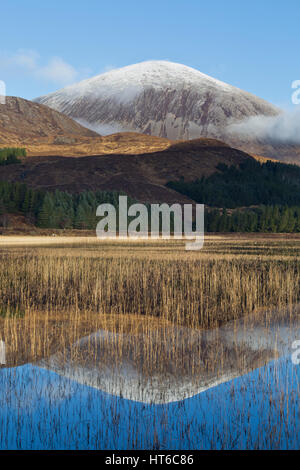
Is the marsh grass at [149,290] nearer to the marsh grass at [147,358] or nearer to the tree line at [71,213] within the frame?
the marsh grass at [147,358]

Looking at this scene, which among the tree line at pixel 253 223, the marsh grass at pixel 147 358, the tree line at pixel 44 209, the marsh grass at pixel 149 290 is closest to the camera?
the marsh grass at pixel 147 358

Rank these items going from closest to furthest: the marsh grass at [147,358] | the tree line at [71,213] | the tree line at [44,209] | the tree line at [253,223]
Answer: the marsh grass at [147,358] → the tree line at [44,209] → the tree line at [71,213] → the tree line at [253,223]

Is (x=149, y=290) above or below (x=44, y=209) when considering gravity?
below

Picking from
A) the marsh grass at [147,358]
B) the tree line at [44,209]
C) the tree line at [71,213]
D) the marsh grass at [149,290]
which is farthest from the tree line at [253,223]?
the marsh grass at [147,358]

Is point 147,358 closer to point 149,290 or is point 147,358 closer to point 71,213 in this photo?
point 149,290

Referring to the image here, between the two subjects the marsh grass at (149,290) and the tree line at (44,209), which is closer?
the marsh grass at (149,290)

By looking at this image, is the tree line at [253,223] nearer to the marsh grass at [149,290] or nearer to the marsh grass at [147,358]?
the marsh grass at [149,290]

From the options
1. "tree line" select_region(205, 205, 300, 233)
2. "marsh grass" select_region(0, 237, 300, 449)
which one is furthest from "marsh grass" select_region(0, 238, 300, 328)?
"tree line" select_region(205, 205, 300, 233)

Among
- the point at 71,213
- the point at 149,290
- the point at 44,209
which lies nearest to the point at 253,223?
the point at 71,213

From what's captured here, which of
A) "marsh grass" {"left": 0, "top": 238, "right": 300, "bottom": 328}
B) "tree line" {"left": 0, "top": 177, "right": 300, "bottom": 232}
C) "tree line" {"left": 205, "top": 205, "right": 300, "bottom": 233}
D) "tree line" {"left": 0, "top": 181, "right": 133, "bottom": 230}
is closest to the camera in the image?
"marsh grass" {"left": 0, "top": 238, "right": 300, "bottom": 328}

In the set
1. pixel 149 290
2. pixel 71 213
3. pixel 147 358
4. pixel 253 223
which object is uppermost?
pixel 71 213

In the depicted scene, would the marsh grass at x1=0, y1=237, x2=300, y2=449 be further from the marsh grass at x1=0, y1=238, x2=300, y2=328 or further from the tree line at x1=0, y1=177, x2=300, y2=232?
the tree line at x1=0, y1=177, x2=300, y2=232

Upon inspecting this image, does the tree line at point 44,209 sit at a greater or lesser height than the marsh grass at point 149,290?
greater

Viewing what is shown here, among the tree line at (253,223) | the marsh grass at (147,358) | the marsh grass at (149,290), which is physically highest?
the tree line at (253,223)
